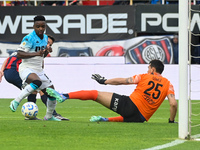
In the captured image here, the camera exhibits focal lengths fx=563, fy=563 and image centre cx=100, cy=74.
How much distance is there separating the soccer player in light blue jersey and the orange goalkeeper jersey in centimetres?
157

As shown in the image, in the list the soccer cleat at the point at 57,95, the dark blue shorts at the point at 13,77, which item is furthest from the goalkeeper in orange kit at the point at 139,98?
the dark blue shorts at the point at 13,77

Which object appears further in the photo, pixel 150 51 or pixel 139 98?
pixel 150 51

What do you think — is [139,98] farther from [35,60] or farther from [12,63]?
[12,63]

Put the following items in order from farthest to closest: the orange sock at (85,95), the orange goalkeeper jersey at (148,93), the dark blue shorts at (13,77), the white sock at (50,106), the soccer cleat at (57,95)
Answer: the dark blue shorts at (13,77) → the white sock at (50,106) → the orange goalkeeper jersey at (148,93) → the orange sock at (85,95) → the soccer cleat at (57,95)

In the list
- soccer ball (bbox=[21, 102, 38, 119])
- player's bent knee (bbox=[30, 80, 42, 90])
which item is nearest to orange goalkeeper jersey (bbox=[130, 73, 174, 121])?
player's bent knee (bbox=[30, 80, 42, 90])

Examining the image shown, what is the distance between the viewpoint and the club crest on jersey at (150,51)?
70.0 ft

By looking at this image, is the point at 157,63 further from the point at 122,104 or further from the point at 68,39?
the point at 68,39

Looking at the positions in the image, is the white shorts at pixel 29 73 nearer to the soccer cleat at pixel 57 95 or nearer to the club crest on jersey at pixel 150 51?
the soccer cleat at pixel 57 95

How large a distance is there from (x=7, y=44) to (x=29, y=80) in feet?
38.7

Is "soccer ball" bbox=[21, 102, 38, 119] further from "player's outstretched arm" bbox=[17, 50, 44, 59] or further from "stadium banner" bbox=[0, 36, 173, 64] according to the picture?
Answer: "stadium banner" bbox=[0, 36, 173, 64]

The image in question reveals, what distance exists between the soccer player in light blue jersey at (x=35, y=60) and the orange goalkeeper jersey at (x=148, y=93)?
1574mm

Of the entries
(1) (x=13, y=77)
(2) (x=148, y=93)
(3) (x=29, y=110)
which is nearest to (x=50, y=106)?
(3) (x=29, y=110)

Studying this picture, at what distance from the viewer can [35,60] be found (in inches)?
410

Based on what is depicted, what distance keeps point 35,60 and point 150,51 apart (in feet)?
37.8
